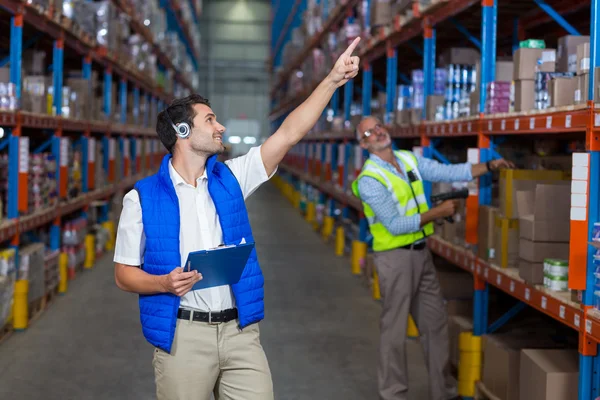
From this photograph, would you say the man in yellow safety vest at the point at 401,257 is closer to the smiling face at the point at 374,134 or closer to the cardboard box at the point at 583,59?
the smiling face at the point at 374,134

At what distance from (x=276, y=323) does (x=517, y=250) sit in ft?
10.3

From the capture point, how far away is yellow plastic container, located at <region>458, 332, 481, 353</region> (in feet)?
16.3

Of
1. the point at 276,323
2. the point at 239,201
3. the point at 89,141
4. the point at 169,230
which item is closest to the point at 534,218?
the point at 239,201

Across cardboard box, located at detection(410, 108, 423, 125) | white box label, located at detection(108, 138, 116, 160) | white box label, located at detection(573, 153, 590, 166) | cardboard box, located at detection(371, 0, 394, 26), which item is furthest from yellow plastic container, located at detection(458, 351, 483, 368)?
white box label, located at detection(108, 138, 116, 160)

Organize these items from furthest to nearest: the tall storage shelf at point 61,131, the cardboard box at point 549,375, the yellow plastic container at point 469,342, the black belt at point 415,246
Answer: the tall storage shelf at point 61,131, the yellow plastic container at point 469,342, the black belt at point 415,246, the cardboard box at point 549,375

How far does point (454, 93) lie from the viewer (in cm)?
612

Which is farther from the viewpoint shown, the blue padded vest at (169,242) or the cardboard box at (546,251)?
the cardboard box at (546,251)

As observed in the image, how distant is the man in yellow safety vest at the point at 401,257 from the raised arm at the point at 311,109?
5.47 feet

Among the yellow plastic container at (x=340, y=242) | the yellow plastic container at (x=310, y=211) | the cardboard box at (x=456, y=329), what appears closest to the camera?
the cardboard box at (x=456, y=329)

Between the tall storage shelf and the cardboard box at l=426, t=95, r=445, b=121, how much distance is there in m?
3.35

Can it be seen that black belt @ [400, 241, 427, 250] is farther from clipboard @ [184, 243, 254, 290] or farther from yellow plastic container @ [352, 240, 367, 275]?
yellow plastic container @ [352, 240, 367, 275]

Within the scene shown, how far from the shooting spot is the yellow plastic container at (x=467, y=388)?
5000 millimetres

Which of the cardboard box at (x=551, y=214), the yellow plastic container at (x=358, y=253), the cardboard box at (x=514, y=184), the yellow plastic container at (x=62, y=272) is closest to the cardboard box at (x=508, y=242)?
the cardboard box at (x=514, y=184)

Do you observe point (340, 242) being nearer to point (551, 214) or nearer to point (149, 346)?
point (149, 346)
